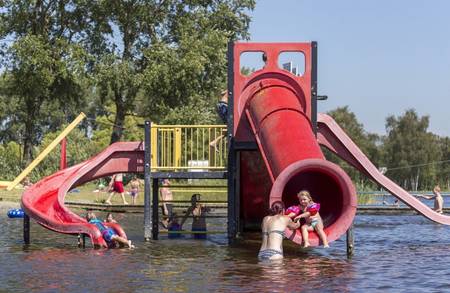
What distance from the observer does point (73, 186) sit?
21891 millimetres

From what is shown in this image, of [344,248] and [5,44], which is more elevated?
[5,44]

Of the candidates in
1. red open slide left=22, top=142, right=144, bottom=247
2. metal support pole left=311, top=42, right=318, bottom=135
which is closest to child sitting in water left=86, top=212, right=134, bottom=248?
red open slide left=22, top=142, right=144, bottom=247

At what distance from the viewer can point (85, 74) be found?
46.6 m

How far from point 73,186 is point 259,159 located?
4.82 meters

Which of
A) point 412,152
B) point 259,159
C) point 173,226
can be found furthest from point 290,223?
point 412,152

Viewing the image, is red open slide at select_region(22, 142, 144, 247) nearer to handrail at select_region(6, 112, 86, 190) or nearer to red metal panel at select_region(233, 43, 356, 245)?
red metal panel at select_region(233, 43, 356, 245)

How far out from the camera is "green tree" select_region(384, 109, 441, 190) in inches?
4291

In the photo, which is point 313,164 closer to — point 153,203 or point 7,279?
point 7,279

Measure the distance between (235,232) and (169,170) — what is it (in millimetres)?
2287

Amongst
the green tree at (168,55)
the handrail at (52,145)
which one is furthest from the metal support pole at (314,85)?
the green tree at (168,55)

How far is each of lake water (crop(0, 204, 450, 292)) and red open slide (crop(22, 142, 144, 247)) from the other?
2.06ft

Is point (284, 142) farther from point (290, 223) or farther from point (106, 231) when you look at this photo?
point (106, 231)

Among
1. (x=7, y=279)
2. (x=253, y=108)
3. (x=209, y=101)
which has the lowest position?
(x=7, y=279)

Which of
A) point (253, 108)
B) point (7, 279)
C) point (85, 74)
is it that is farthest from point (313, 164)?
point (85, 74)
